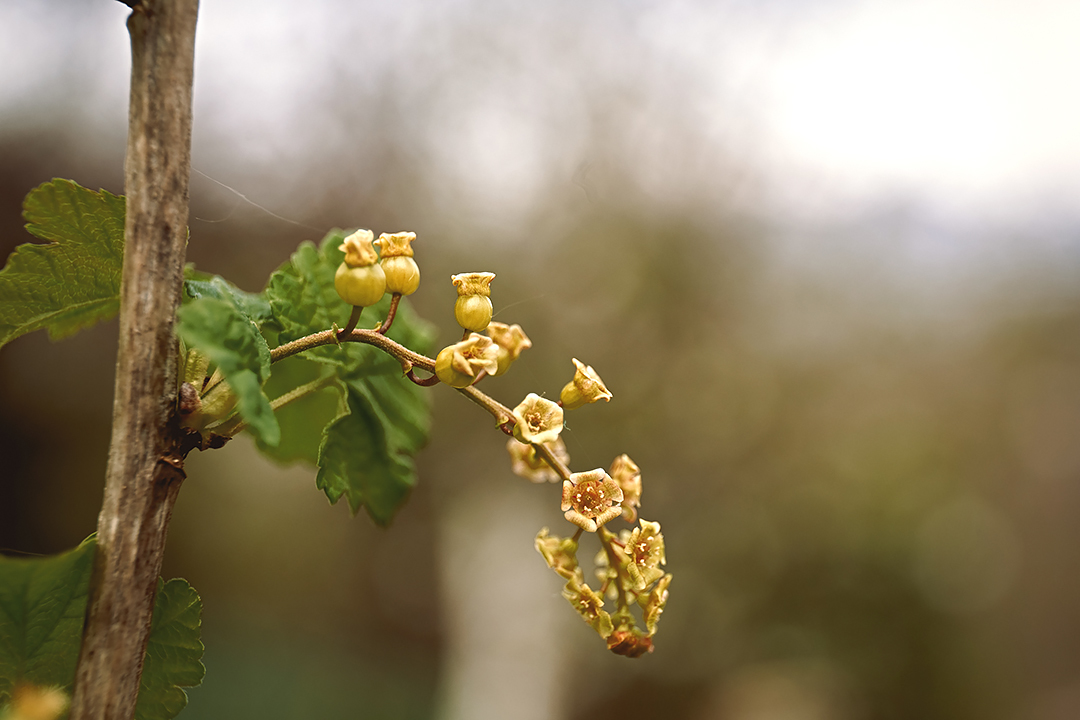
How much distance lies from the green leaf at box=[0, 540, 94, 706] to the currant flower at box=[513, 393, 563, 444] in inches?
7.4

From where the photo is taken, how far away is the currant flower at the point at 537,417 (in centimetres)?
27

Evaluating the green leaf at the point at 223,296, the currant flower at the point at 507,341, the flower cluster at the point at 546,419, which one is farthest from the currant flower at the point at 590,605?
the green leaf at the point at 223,296

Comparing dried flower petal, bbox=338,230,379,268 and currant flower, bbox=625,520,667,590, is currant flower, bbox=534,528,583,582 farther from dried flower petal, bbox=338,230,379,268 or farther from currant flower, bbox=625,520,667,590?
dried flower petal, bbox=338,230,379,268

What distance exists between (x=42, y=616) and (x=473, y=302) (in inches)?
9.3

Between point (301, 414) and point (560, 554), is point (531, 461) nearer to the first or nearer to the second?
point (560, 554)

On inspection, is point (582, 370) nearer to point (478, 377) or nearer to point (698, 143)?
point (478, 377)

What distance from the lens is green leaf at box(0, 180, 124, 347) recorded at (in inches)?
11.3

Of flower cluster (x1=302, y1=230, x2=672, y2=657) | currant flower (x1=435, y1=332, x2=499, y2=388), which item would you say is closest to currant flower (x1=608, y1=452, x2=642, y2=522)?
flower cluster (x1=302, y1=230, x2=672, y2=657)

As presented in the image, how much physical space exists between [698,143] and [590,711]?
6.37ft

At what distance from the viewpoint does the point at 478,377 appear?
0.27 m

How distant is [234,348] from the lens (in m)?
0.23

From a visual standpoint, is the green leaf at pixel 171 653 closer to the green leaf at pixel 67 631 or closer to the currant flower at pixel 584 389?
→ the green leaf at pixel 67 631

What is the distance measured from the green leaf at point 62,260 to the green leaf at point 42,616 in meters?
0.14

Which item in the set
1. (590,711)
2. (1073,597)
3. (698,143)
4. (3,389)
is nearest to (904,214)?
(698,143)
